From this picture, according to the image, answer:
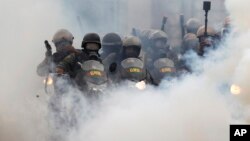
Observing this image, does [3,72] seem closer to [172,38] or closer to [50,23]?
[50,23]

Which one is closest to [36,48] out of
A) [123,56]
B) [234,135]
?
[123,56]

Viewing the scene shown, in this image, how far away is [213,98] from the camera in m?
10.5

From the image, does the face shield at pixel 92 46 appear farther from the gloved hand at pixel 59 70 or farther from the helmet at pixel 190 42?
the helmet at pixel 190 42

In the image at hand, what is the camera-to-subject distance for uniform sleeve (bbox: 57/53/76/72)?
38.5ft

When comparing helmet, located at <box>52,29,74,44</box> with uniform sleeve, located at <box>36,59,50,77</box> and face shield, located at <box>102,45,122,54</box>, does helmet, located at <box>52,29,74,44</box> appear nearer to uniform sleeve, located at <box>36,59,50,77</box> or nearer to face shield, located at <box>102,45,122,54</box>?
uniform sleeve, located at <box>36,59,50,77</box>

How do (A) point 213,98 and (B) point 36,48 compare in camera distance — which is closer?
(A) point 213,98

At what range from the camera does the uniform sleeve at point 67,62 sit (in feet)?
38.5

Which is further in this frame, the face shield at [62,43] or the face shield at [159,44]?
the face shield at [159,44]

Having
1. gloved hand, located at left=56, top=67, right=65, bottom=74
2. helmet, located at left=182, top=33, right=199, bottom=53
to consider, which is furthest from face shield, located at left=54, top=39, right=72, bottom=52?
helmet, located at left=182, top=33, right=199, bottom=53

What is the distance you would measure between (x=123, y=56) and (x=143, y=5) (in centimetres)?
914

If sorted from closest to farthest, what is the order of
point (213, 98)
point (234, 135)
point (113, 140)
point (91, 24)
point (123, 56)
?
point (234, 135) < point (113, 140) < point (213, 98) < point (123, 56) < point (91, 24)

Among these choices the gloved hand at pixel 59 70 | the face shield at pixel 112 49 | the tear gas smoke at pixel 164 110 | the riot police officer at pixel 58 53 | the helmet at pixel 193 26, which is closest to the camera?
the tear gas smoke at pixel 164 110

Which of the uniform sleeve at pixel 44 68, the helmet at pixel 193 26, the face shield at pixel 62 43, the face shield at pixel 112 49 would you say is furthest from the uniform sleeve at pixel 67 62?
the helmet at pixel 193 26

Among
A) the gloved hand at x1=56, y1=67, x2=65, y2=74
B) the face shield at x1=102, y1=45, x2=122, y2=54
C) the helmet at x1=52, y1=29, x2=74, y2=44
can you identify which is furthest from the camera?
the face shield at x1=102, y1=45, x2=122, y2=54
